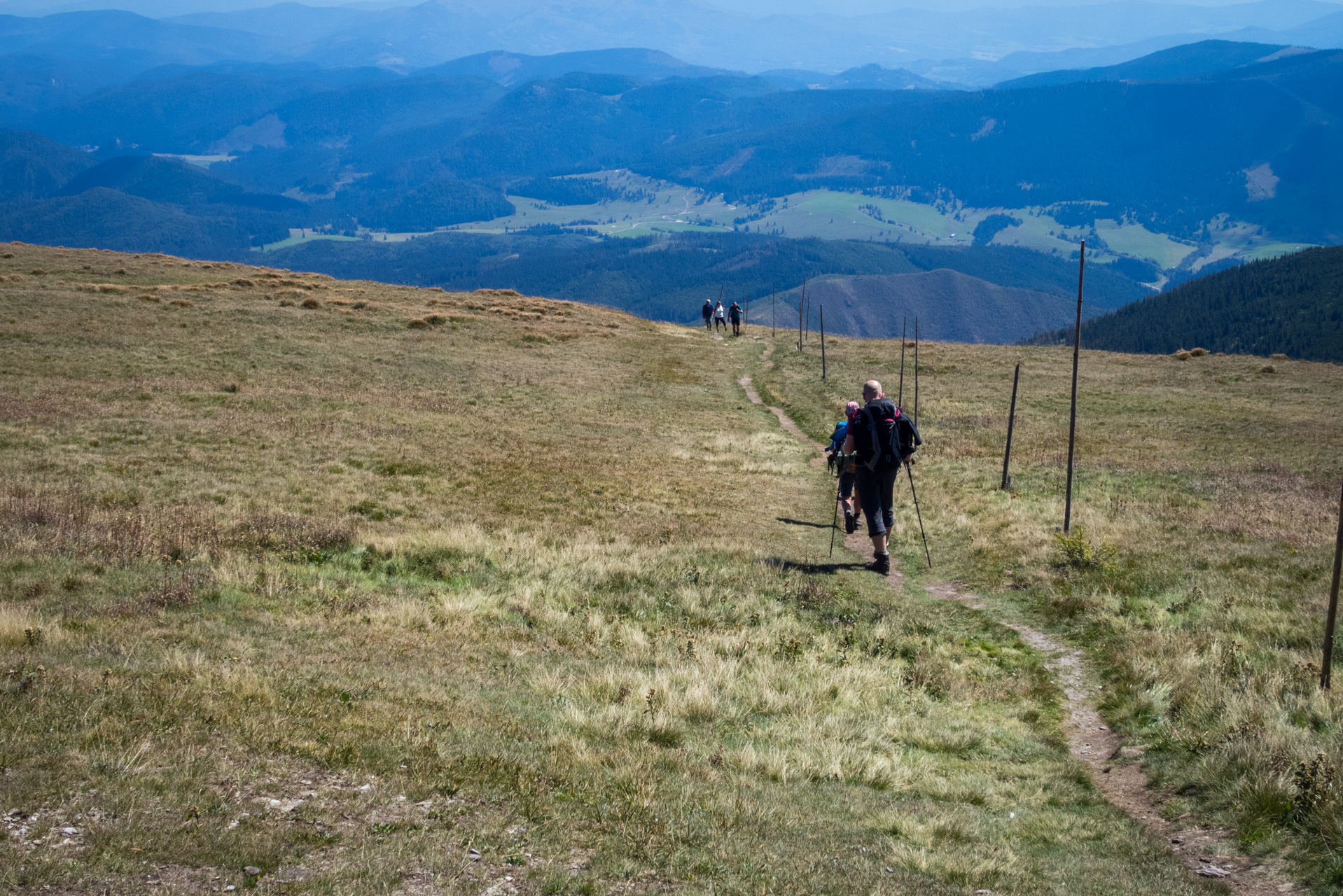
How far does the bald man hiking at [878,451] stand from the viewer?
15016 millimetres

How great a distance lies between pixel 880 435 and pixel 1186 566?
18.6 feet

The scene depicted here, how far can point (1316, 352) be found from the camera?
545 feet

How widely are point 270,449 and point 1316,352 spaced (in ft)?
655

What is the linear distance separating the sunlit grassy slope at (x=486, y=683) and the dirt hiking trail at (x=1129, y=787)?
259 millimetres

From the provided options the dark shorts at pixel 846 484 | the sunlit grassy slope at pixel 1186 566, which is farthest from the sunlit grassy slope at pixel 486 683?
the dark shorts at pixel 846 484

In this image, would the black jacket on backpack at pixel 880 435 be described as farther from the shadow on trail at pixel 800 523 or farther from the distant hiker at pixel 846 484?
the shadow on trail at pixel 800 523

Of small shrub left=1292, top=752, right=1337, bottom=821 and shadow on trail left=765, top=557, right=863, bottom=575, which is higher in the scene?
small shrub left=1292, top=752, right=1337, bottom=821

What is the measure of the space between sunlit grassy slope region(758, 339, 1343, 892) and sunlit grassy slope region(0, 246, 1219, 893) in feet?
2.38

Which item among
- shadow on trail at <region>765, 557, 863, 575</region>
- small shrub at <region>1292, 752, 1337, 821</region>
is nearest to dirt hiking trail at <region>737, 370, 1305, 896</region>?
small shrub at <region>1292, 752, 1337, 821</region>

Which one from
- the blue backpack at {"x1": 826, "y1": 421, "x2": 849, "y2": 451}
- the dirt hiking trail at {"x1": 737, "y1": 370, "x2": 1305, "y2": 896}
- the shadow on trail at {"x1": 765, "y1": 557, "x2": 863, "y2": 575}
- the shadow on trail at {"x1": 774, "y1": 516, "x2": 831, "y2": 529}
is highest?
the blue backpack at {"x1": 826, "y1": 421, "x2": 849, "y2": 451}

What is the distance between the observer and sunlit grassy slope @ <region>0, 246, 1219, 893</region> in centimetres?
561

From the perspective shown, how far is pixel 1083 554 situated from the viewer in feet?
50.1

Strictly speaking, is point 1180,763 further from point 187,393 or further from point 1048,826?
point 187,393

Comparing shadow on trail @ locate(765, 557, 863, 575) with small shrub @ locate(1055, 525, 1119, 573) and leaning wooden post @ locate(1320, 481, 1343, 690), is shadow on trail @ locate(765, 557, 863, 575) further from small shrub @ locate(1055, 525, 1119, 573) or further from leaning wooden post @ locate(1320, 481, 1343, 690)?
leaning wooden post @ locate(1320, 481, 1343, 690)
